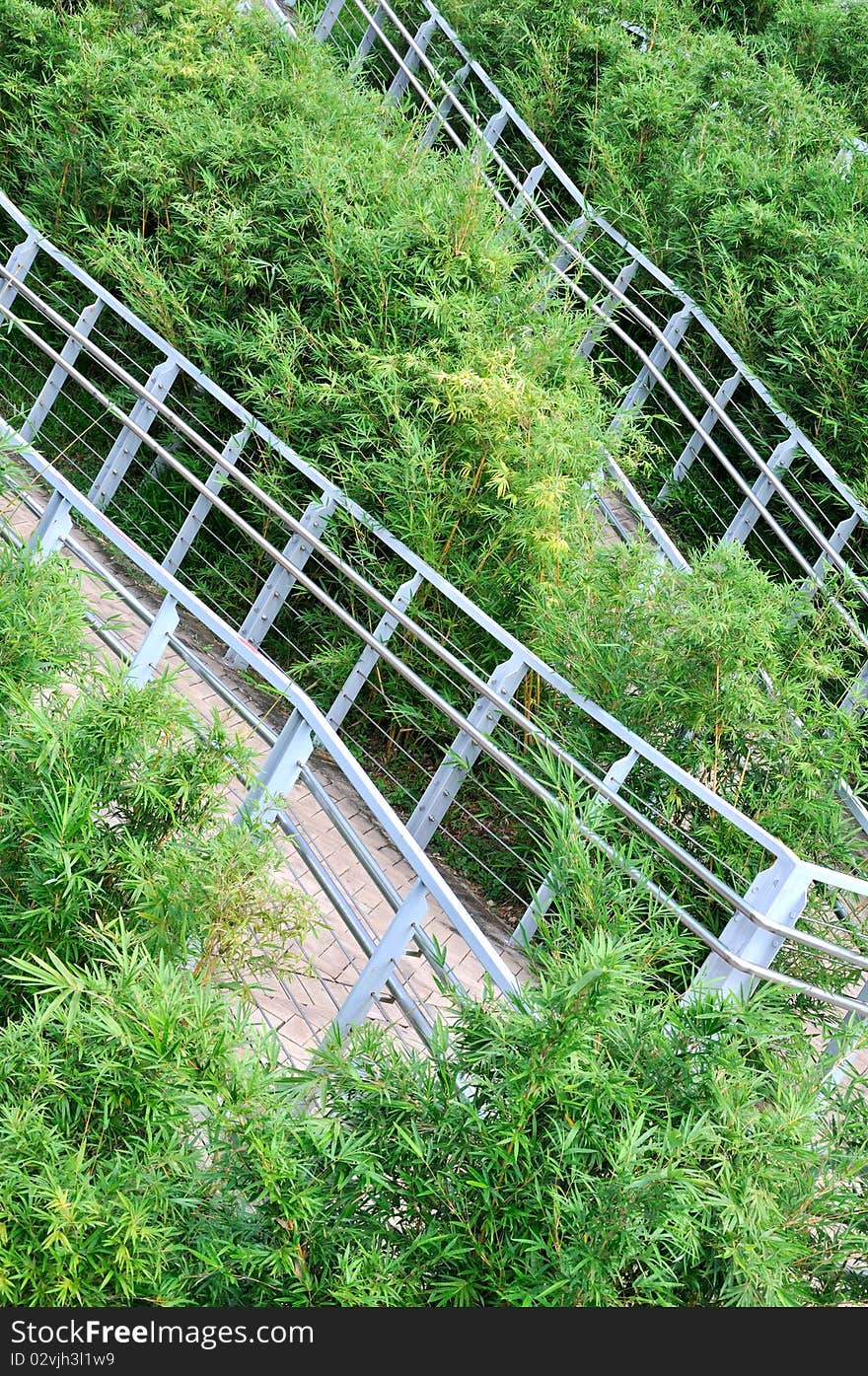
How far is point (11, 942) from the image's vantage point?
3.29m

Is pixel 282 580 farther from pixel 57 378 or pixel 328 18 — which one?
pixel 328 18

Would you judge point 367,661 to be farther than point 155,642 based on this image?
Yes

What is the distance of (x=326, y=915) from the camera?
4.37m

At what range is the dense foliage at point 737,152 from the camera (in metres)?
7.69

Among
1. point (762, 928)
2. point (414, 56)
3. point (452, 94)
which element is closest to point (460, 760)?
point (762, 928)

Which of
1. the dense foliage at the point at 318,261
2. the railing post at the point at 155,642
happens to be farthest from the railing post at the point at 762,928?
the dense foliage at the point at 318,261

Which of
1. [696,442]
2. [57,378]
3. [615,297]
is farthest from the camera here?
[615,297]

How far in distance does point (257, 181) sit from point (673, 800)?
438 cm

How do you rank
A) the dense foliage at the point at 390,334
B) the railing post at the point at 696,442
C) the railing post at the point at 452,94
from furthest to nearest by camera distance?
the railing post at the point at 452,94
the railing post at the point at 696,442
the dense foliage at the point at 390,334

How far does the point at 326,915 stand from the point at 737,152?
6.73 m

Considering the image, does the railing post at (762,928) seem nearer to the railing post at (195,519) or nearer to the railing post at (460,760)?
the railing post at (460,760)

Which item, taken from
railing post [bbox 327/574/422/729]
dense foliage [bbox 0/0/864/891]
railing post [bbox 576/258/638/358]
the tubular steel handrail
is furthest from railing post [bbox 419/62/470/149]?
railing post [bbox 327/574/422/729]

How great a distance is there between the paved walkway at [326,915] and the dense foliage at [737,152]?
12.7 feet

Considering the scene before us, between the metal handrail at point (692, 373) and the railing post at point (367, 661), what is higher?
the metal handrail at point (692, 373)
